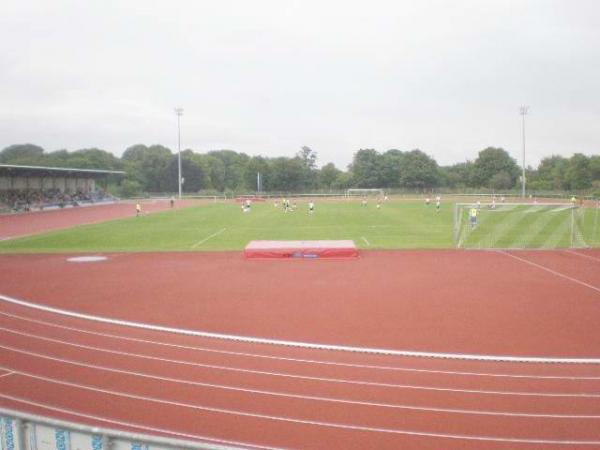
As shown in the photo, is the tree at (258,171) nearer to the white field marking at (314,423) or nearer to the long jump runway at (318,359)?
the long jump runway at (318,359)

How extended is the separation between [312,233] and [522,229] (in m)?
13.5

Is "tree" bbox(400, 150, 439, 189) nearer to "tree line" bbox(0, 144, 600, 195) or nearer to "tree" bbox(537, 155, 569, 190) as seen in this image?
"tree line" bbox(0, 144, 600, 195)

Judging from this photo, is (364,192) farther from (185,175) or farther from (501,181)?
(185,175)

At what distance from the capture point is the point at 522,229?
33.8 m

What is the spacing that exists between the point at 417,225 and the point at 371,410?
31252 millimetres

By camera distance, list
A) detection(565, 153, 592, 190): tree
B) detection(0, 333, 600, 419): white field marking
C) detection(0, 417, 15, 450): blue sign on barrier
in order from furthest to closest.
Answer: detection(565, 153, 592, 190): tree
detection(0, 333, 600, 419): white field marking
detection(0, 417, 15, 450): blue sign on barrier

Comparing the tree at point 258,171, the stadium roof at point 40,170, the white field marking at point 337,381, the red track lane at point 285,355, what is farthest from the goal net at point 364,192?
the white field marking at point 337,381

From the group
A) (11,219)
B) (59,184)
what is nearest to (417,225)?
(11,219)

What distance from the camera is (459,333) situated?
1209 cm

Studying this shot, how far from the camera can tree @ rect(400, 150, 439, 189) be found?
353 feet

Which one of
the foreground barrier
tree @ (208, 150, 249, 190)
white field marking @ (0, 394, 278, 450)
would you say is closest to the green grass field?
white field marking @ (0, 394, 278, 450)

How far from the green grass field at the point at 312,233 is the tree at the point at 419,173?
63.2m

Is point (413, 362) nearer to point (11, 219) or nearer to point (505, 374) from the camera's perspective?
point (505, 374)

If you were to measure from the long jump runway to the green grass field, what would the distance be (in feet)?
29.4
